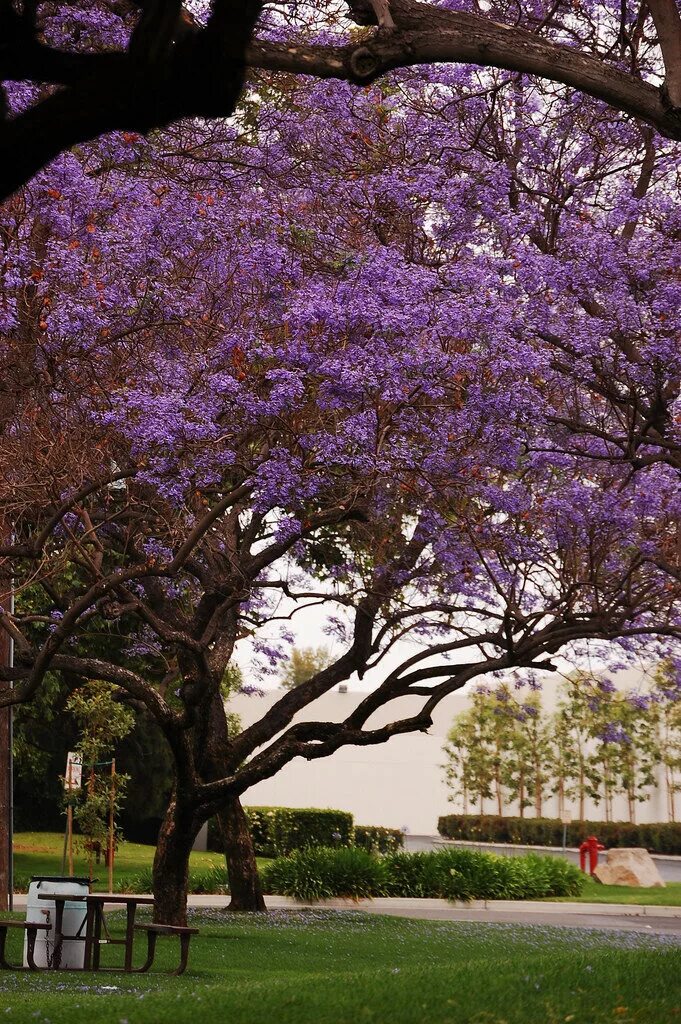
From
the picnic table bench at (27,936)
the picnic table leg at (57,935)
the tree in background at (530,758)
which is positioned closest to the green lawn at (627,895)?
the tree in background at (530,758)

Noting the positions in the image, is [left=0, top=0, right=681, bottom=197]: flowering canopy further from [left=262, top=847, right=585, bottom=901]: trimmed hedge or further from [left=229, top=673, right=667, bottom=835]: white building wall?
[left=229, top=673, right=667, bottom=835]: white building wall

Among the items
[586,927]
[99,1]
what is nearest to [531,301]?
[99,1]

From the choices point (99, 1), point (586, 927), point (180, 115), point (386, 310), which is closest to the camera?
point (180, 115)

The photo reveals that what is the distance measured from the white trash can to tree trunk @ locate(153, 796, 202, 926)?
2619 mm

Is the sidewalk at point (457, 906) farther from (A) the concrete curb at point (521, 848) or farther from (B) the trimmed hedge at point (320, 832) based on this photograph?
(A) the concrete curb at point (521, 848)

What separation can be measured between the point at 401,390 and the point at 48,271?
321cm

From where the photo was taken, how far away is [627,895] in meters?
26.7

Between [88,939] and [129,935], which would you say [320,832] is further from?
[129,935]

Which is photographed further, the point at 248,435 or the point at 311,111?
the point at 311,111

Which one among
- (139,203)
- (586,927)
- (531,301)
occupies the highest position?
(139,203)

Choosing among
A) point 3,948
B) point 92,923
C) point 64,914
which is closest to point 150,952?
point 92,923

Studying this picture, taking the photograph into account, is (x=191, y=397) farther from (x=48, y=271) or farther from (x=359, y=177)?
(x=359, y=177)

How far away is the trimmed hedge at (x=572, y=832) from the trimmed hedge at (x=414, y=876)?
1433cm

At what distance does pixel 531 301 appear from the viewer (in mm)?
12562
